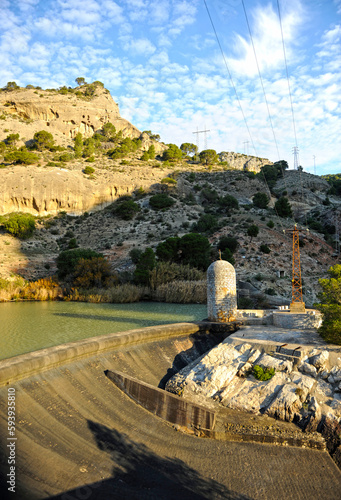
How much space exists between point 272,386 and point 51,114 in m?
84.0

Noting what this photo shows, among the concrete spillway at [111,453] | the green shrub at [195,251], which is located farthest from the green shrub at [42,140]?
the concrete spillway at [111,453]

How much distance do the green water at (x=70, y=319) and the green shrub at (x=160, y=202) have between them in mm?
32406

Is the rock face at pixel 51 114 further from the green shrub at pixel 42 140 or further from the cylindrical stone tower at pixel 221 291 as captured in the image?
the cylindrical stone tower at pixel 221 291

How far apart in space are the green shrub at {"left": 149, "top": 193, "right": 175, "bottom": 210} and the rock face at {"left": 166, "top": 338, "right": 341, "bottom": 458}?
45.3m

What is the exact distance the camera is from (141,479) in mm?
5543

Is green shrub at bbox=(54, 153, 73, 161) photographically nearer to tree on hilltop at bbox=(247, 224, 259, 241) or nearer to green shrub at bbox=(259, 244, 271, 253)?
tree on hilltop at bbox=(247, 224, 259, 241)

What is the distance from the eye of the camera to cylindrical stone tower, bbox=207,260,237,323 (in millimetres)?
12484

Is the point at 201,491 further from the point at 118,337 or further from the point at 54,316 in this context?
the point at 54,316

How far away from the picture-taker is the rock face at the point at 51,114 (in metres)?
72.1

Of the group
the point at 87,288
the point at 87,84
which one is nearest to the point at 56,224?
the point at 87,288

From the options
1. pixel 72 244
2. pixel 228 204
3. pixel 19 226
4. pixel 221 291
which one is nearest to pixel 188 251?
pixel 221 291

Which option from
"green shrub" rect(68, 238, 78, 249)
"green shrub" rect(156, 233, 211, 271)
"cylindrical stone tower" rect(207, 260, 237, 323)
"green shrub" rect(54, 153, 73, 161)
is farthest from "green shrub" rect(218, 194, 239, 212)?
Answer: "cylindrical stone tower" rect(207, 260, 237, 323)

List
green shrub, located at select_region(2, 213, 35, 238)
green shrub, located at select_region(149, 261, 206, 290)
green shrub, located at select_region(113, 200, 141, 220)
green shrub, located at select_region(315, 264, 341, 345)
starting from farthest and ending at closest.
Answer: green shrub, located at select_region(113, 200, 141, 220) < green shrub, located at select_region(2, 213, 35, 238) < green shrub, located at select_region(149, 261, 206, 290) < green shrub, located at select_region(315, 264, 341, 345)

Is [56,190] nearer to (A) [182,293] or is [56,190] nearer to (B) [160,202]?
(B) [160,202]
